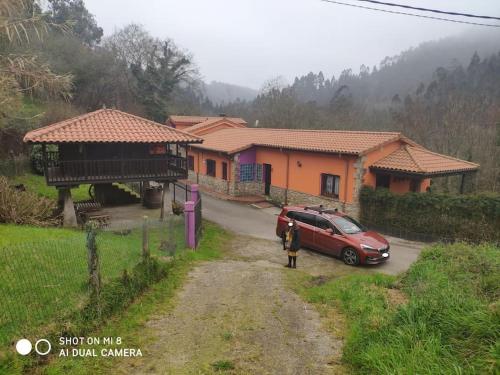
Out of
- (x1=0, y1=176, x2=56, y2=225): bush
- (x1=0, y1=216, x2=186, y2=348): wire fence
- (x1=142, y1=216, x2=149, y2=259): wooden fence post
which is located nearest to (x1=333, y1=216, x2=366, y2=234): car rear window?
(x1=142, y1=216, x2=149, y2=259): wooden fence post

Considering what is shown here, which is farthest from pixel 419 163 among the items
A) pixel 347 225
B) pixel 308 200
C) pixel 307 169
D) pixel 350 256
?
pixel 350 256

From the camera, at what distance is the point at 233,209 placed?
21.1 metres

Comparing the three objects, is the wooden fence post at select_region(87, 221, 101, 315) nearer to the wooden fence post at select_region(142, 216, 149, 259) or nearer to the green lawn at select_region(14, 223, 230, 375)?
the green lawn at select_region(14, 223, 230, 375)

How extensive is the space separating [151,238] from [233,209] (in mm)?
11769

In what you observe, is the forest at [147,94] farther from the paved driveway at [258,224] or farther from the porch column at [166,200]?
the paved driveway at [258,224]

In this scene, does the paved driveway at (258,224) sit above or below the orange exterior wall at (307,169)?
below

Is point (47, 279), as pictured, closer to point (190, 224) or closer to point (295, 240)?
point (190, 224)

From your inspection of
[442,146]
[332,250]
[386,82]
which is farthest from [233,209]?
[386,82]

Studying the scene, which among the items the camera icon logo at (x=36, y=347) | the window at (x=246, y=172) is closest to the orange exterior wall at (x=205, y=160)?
the window at (x=246, y=172)

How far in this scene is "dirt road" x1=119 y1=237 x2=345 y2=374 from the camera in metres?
4.70

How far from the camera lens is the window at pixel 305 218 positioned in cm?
1335

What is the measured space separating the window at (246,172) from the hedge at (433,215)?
28.4 feet

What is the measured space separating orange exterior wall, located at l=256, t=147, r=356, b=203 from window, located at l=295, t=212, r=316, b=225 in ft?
17.6

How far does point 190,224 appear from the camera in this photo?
11.1 metres
